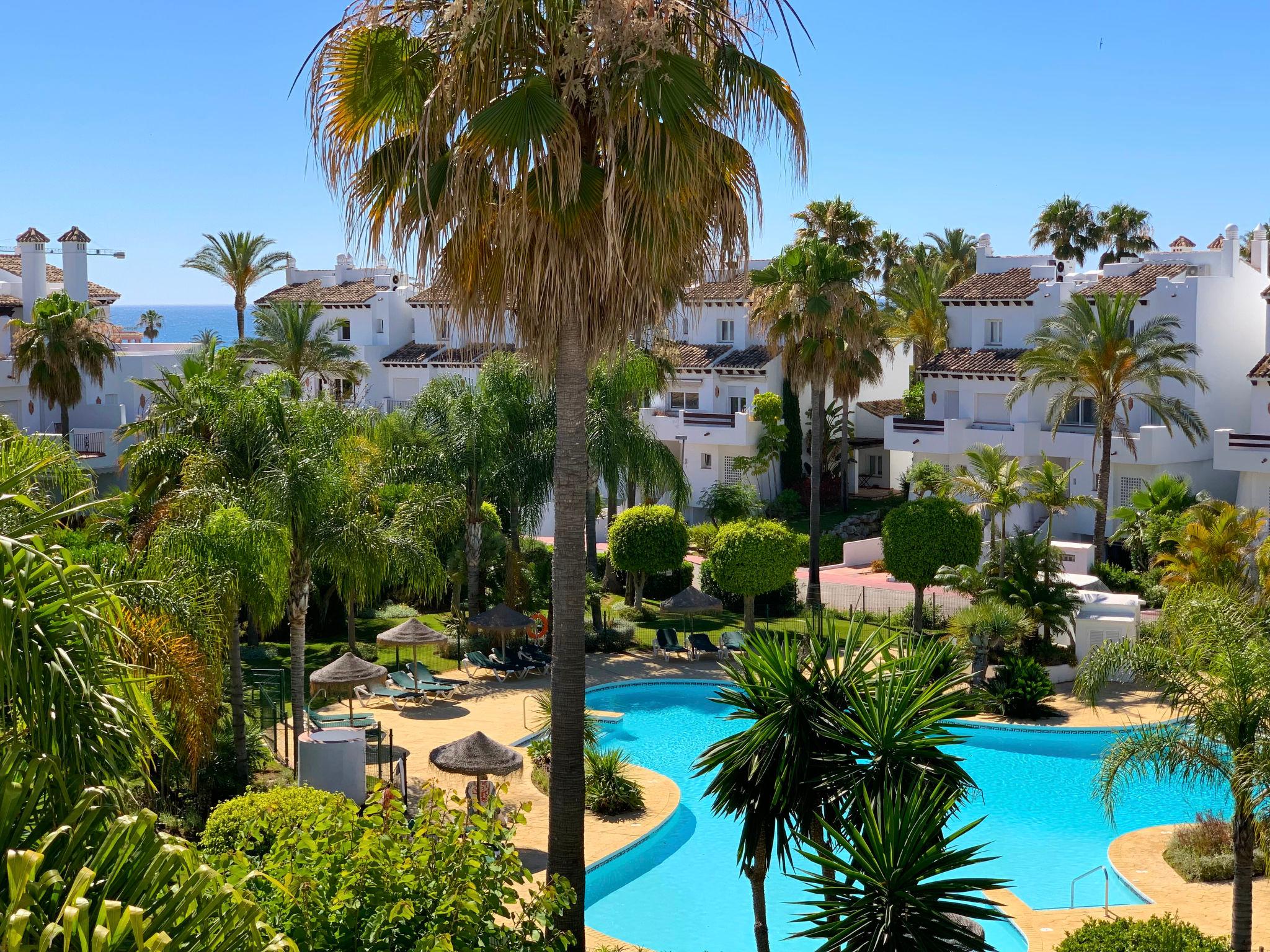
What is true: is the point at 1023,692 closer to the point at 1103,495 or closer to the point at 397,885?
the point at 1103,495

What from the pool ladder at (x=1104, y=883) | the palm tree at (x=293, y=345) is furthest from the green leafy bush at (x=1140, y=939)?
the palm tree at (x=293, y=345)

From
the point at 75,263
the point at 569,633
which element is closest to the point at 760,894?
the point at 569,633

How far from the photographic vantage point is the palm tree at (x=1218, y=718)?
13992 millimetres

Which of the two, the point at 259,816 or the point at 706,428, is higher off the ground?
the point at 706,428

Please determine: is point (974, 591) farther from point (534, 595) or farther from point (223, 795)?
→ point (223, 795)

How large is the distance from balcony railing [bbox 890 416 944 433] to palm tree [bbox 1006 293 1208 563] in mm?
4573

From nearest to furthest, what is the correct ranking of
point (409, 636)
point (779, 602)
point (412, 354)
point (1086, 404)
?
point (409, 636) < point (779, 602) < point (1086, 404) < point (412, 354)

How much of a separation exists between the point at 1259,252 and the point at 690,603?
2686 cm

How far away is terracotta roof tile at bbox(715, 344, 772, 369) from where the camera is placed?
5053 cm

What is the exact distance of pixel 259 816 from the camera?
14.9 metres

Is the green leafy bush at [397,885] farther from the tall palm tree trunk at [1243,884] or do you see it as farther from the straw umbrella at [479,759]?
the straw umbrella at [479,759]

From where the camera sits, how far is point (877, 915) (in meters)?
10.5

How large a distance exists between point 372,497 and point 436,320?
36.2 ft

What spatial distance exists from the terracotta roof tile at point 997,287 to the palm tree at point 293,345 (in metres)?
23.1
